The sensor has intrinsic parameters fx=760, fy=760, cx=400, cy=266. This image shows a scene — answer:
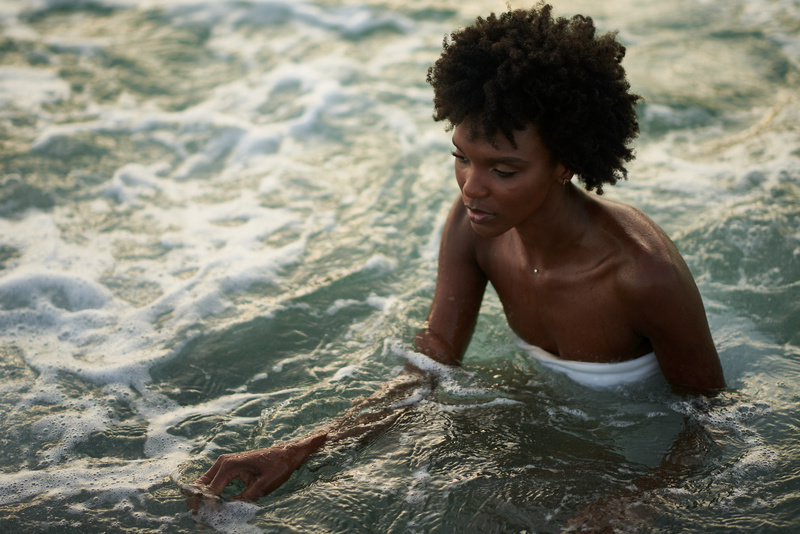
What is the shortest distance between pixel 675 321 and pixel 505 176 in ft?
2.38

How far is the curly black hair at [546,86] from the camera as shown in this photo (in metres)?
2.35

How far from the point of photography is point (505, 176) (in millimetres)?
2475

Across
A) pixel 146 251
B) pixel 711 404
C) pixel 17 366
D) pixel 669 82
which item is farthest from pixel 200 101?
pixel 711 404

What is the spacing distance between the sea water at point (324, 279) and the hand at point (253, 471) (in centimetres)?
6

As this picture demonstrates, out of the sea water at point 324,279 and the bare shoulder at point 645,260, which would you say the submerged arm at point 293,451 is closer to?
the sea water at point 324,279

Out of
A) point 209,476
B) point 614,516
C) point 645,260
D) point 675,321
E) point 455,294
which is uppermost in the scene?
point 645,260

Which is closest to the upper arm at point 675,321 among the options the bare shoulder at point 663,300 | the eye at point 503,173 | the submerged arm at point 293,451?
the bare shoulder at point 663,300

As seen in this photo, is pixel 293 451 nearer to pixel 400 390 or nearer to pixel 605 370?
pixel 400 390

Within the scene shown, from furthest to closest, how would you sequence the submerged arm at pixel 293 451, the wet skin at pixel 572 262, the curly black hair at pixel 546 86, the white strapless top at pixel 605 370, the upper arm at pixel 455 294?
the upper arm at pixel 455 294 < the white strapless top at pixel 605 370 < the submerged arm at pixel 293 451 < the wet skin at pixel 572 262 < the curly black hair at pixel 546 86

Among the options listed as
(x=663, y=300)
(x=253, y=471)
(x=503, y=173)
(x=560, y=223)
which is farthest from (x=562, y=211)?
(x=253, y=471)

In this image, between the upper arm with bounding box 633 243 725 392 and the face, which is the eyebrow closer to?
the face

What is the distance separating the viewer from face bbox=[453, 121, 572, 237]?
7.96 feet

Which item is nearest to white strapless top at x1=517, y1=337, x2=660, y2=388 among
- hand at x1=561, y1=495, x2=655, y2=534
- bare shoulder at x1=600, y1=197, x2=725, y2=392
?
bare shoulder at x1=600, y1=197, x2=725, y2=392

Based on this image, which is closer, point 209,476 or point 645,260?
point 645,260
